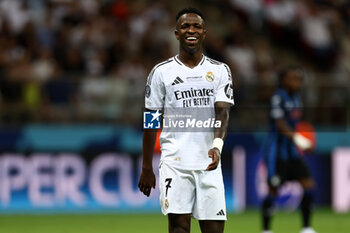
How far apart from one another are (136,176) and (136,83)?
165 centimetres

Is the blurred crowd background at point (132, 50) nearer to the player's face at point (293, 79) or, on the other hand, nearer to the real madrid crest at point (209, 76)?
the player's face at point (293, 79)

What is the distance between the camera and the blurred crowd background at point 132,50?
1357 cm

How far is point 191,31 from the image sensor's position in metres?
6.30

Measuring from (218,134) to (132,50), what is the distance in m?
9.33

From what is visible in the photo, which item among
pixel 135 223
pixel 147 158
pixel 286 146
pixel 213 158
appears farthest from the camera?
pixel 135 223

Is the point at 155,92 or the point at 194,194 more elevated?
the point at 155,92

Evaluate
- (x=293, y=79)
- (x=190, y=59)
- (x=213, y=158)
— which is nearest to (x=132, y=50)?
(x=293, y=79)

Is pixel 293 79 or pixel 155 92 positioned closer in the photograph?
pixel 155 92

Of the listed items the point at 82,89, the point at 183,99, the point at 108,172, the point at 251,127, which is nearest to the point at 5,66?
the point at 82,89

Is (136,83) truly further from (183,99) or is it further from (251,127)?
(183,99)

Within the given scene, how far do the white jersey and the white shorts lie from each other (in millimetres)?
73

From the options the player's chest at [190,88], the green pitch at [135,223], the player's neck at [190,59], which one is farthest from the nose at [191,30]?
the green pitch at [135,223]

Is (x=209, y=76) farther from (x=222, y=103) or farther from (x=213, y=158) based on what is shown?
(x=213, y=158)

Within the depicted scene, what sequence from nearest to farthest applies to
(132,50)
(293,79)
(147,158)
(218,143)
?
(218,143), (147,158), (293,79), (132,50)
